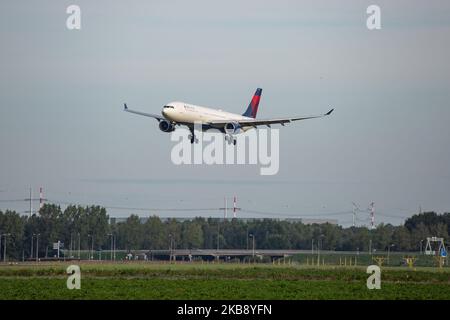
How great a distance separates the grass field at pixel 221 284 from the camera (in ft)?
201

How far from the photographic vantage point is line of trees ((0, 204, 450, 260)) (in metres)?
161

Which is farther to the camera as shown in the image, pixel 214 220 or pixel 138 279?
pixel 214 220

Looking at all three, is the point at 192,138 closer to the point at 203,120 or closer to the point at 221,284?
the point at 203,120

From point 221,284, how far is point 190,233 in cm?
10619

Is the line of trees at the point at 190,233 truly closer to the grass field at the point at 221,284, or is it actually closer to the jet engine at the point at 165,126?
the jet engine at the point at 165,126

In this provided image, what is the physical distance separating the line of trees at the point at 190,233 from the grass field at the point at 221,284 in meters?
76.3

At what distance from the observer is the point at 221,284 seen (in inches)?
2717
